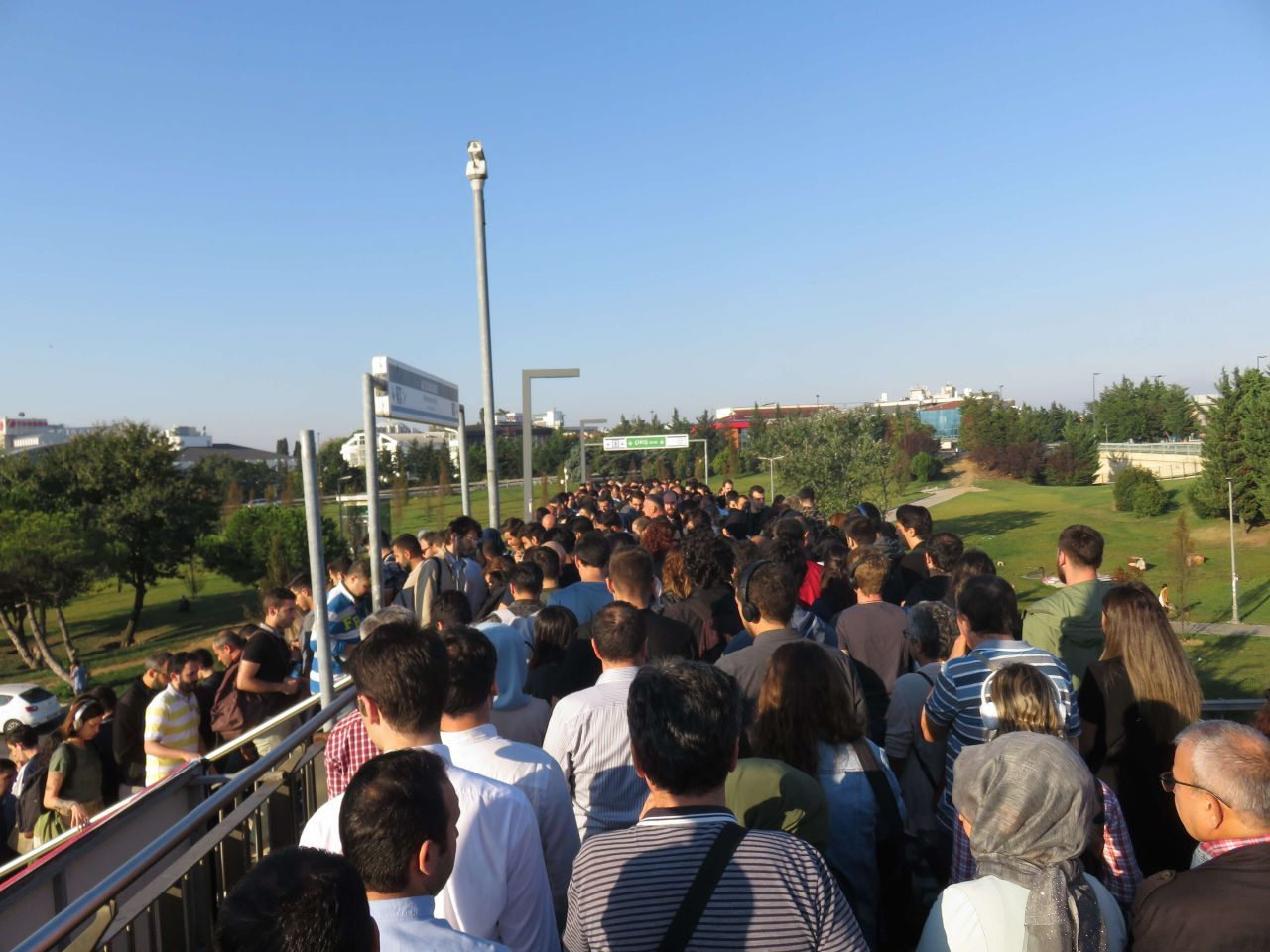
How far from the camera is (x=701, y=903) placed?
2174 mm

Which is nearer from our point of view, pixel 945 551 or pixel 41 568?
pixel 945 551

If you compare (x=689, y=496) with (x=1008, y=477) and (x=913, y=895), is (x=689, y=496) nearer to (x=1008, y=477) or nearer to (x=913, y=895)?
(x=913, y=895)

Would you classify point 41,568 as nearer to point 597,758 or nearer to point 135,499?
point 135,499

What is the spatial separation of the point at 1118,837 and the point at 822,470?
45.4m

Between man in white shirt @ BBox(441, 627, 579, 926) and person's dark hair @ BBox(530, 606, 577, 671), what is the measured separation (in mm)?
1907

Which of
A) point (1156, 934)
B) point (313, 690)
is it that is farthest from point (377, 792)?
point (313, 690)

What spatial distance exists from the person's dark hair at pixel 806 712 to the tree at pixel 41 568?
45.3 m

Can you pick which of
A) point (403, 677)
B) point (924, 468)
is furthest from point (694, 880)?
point (924, 468)

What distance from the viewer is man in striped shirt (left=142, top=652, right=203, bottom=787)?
6965mm

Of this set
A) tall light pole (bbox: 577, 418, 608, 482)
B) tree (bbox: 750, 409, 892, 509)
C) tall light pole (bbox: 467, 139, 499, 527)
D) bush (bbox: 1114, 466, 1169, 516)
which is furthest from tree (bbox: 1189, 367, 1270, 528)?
tall light pole (bbox: 467, 139, 499, 527)

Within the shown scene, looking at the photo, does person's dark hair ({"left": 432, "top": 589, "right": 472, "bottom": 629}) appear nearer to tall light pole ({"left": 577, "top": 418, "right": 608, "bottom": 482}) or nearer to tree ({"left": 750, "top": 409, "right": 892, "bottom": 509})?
Result: tall light pole ({"left": 577, "top": 418, "right": 608, "bottom": 482})

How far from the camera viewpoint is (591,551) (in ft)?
23.2

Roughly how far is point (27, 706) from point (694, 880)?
103 feet

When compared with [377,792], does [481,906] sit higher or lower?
lower
